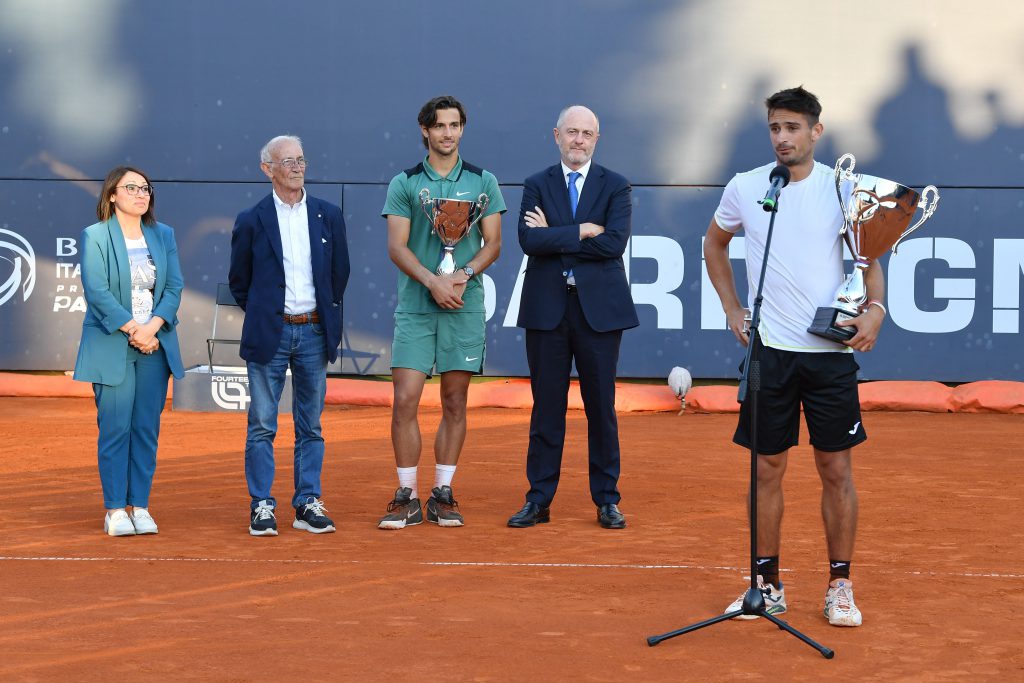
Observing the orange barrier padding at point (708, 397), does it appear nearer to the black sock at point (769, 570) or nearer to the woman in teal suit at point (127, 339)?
the woman in teal suit at point (127, 339)

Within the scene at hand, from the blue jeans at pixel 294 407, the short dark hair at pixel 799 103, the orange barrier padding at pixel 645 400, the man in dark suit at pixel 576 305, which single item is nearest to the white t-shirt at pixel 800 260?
the short dark hair at pixel 799 103

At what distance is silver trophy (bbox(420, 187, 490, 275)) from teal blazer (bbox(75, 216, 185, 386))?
1430 millimetres

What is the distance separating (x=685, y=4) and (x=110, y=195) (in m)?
8.91

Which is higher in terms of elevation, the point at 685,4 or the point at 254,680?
the point at 685,4

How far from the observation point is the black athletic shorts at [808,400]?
188 inches

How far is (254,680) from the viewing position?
4035 mm

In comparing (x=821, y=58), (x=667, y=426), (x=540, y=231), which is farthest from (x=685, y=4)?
(x=540, y=231)

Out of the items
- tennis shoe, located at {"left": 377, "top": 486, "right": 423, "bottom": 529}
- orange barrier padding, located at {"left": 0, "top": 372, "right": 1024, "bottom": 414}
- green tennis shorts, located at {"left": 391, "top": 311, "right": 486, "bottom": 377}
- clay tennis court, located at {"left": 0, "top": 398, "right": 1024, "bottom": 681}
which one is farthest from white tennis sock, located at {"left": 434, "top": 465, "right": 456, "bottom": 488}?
orange barrier padding, located at {"left": 0, "top": 372, "right": 1024, "bottom": 414}

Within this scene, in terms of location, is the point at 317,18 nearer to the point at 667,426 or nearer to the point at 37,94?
the point at 37,94

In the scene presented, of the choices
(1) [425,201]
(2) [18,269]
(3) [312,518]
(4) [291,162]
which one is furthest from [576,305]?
(2) [18,269]

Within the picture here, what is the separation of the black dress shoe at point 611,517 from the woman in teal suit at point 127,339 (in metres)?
2.31

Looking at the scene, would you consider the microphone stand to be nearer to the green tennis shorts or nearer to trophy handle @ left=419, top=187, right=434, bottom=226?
the green tennis shorts

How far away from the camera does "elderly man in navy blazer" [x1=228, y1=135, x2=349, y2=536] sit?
652cm

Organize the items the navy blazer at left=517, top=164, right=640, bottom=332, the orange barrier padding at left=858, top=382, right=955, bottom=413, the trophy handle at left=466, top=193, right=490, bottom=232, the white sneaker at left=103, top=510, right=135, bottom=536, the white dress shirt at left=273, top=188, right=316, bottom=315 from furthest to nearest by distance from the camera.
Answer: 1. the orange barrier padding at left=858, top=382, right=955, bottom=413
2. the trophy handle at left=466, top=193, right=490, bottom=232
3. the navy blazer at left=517, top=164, right=640, bottom=332
4. the white dress shirt at left=273, top=188, right=316, bottom=315
5. the white sneaker at left=103, top=510, right=135, bottom=536
